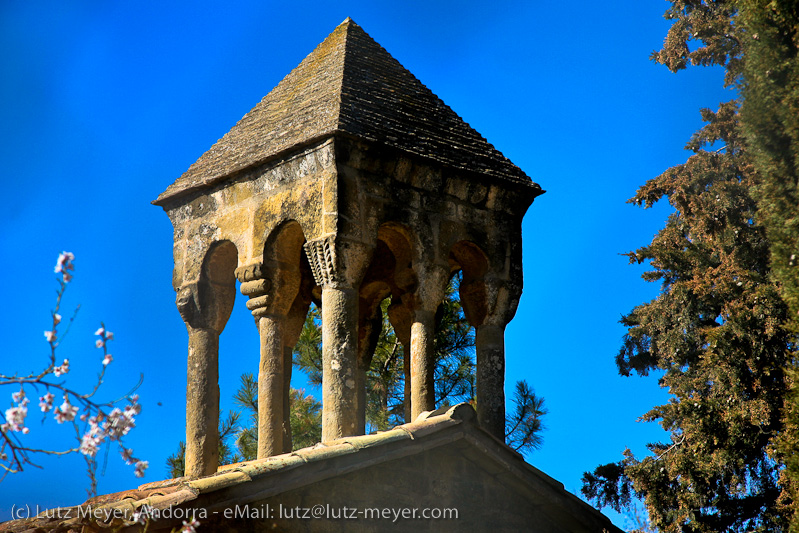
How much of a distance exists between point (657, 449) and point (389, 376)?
382 centimetres

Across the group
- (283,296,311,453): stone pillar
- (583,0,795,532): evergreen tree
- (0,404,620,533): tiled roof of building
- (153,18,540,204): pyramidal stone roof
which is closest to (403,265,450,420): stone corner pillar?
(153,18,540,204): pyramidal stone roof

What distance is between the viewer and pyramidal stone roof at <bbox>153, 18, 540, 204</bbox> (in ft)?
27.9

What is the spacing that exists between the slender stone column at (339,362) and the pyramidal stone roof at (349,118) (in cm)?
135

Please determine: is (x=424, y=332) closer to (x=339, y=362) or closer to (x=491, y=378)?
(x=491, y=378)

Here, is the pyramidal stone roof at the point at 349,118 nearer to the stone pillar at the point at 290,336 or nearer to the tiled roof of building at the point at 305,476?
the stone pillar at the point at 290,336

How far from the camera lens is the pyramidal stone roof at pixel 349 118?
8.49 metres

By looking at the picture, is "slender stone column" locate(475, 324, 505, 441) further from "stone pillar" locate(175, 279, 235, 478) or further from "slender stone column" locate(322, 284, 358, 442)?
"stone pillar" locate(175, 279, 235, 478)

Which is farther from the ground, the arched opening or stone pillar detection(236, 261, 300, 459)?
the arched opening

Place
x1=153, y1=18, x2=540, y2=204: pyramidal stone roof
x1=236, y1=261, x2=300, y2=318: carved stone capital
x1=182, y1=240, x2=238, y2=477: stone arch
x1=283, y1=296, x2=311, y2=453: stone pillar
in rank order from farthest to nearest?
1. x1=283, y1=296, x2=311, y2=453: stone pillar
2. x1=182, y1=240, x2=238, y2=477: stone arch
3. x1=236, y1=261, x2=300, y2=318: carved stone capital
4. x1=153, y1=18, x2=540, y2=204: pyramidal stone roof

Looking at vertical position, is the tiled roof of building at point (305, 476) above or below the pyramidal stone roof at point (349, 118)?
below

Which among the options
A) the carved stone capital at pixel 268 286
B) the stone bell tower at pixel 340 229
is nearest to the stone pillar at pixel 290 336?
the stone bell tower at pixel 340 229

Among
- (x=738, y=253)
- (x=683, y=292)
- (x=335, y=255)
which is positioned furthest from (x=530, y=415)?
(x=335, y=255)

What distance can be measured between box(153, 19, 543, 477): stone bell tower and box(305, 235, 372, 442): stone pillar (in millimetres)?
11

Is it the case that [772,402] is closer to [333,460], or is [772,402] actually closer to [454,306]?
[454,306]
